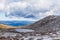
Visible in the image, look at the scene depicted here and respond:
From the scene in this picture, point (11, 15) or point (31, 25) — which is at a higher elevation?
point (11, 15)

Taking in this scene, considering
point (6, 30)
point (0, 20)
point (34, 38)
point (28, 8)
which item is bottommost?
point (34, 38)

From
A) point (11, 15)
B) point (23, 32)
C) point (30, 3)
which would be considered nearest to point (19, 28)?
point (23, 32)

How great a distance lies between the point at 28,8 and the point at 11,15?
371mm

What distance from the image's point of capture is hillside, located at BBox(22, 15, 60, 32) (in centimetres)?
309

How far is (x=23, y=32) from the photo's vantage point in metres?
3.07

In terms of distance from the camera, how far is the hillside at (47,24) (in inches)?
121

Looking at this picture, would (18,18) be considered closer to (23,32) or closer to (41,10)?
(23,32)

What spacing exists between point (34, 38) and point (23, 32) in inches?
9.7

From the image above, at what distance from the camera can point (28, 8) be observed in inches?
124

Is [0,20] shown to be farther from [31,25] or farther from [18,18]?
[31,25]

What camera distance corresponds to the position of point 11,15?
313 cm

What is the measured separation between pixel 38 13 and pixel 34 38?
1.67 feet

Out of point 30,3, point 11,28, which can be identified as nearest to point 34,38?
point 11,28

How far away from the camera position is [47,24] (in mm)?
3104
